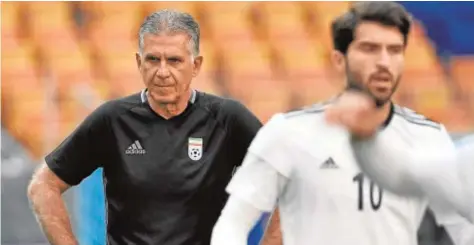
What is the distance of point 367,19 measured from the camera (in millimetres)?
3035

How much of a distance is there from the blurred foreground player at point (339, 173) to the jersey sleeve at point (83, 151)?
922 millimetres

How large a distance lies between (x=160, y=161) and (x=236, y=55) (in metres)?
9.44

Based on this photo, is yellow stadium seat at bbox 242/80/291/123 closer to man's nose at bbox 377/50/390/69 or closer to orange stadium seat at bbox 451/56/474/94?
orange stadium seat at bbox 451/56/474/94

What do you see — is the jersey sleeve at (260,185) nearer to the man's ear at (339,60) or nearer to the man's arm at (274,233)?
the man's ear at (339,60)

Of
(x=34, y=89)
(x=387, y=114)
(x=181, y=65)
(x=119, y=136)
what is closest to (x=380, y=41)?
(x=387, y=114)

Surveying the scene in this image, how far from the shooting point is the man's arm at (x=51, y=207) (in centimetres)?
394

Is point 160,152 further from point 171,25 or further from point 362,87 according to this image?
point 362,87

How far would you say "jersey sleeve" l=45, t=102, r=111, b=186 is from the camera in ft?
12.6

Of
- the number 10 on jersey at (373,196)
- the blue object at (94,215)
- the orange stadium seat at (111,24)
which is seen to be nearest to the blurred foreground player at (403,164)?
the number 10 on jersey at (373,196)

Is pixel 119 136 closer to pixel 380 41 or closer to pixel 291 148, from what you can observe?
pixel 291 148

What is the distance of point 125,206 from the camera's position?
3.76 meters

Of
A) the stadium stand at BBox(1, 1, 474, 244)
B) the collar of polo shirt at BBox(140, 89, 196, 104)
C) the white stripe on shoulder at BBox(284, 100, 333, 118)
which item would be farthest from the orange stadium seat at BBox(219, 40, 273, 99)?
the white stripe on shoulder at BBox(284, 100, 333, 118)

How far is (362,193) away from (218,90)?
9264 mm

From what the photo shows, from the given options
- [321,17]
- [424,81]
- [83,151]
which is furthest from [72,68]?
[83,151]
